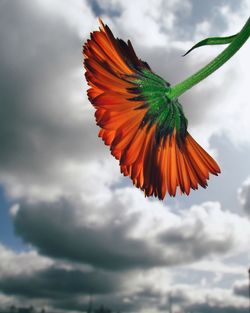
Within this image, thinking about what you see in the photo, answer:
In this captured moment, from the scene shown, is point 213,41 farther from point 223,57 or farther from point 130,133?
point 130,133

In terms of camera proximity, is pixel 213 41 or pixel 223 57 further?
pixel 213 41

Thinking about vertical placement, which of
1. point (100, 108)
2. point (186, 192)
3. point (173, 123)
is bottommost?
point (186, 192)

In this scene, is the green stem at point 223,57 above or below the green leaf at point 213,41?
below

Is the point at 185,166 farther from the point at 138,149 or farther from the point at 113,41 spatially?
the point at 113,41

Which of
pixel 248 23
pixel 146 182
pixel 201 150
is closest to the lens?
pixel 248 23

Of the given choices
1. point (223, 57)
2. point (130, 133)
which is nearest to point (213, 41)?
point (223, 57)

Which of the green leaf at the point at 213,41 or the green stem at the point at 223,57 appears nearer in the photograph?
the green stem at the point at 223,57

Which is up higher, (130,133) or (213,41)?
(213,41)

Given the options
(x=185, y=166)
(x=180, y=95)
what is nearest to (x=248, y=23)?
(x=180, y=95)
